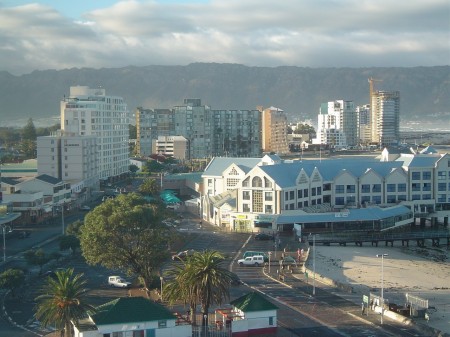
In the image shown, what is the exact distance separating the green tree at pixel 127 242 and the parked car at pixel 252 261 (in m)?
7.34

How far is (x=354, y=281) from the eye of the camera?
36188 mm

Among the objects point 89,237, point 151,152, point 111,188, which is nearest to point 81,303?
point 89,237

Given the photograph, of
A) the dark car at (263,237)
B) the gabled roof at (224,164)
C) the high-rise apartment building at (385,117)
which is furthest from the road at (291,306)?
the high-rise apartment building at (385,117)

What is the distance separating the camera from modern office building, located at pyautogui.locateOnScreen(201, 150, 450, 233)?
49688 mm

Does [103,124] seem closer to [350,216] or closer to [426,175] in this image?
[426,175]

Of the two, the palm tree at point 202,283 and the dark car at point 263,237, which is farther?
the dark car at point 263,237

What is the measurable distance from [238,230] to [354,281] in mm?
14895

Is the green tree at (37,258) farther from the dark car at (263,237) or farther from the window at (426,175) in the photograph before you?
the window at (426,175)

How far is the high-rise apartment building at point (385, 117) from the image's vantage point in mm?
190500

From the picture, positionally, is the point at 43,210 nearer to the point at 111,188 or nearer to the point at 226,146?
the point at 111,188

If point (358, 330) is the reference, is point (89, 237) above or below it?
above

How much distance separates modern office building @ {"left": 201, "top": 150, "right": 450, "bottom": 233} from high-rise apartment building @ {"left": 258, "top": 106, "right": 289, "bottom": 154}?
2945 inches

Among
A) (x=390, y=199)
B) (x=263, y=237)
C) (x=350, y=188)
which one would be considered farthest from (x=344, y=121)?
(x=263, y=237)

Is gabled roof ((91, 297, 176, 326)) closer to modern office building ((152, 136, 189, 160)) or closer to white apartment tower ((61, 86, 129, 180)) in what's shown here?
white apartment tower ((61, 86, 129, 180))
